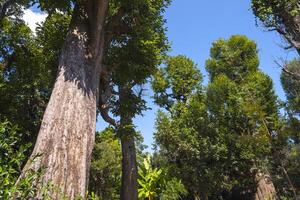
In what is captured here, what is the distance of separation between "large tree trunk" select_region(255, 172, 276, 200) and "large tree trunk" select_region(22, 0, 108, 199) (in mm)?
15251

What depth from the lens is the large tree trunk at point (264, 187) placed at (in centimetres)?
1934

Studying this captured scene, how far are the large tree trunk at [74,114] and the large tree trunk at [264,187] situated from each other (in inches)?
600

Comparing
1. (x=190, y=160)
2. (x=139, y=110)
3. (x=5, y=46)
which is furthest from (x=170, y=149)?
(x=5, y=46)

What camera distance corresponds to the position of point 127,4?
9133 mm

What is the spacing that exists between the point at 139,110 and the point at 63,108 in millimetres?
5094

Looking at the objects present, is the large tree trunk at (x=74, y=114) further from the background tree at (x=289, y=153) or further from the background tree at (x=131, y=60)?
the background tree at (x=289, y=153)

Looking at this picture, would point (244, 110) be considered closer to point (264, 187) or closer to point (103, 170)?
point (264, 187)

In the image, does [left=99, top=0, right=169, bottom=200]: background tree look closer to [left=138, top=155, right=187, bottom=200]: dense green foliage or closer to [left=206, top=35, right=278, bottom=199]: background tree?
[left=206, top=35, right=278, bottom=199]: background tree

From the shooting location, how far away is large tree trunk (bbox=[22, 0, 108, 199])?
5.74 m

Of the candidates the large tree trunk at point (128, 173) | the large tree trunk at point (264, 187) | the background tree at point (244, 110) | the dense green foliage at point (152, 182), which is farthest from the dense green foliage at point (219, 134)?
the large tree trunk at point (128, 173)

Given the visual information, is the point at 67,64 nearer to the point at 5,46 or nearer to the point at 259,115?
the point at 5,46

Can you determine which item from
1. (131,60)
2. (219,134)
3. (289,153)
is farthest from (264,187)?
(131,60)

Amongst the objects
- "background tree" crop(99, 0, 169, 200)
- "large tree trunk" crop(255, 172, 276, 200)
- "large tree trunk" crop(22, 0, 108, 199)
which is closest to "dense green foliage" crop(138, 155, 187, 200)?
"large tree trunk" crop(255, 172, 276, 200)

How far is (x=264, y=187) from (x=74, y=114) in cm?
1646
